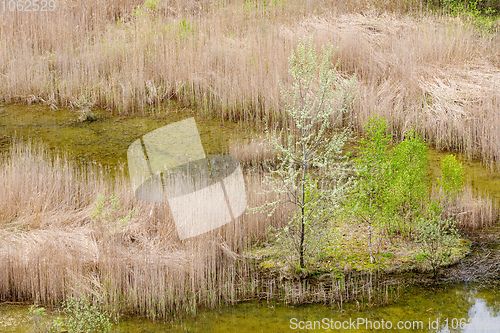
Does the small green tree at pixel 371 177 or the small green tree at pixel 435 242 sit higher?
the small green tree at pixel 371 177

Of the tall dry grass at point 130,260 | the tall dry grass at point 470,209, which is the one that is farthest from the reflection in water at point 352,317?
the tall dry grass at point 470,209

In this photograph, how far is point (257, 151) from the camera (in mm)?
6699

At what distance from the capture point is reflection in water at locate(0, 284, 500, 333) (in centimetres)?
391

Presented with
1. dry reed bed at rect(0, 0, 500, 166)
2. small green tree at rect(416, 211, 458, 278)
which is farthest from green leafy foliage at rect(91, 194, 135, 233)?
dry reed bed at rect(0, 0, 500, 166)

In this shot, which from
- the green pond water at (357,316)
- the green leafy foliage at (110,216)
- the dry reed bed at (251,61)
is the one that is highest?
the dry reed bed at (251,61)

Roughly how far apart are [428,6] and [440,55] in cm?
338

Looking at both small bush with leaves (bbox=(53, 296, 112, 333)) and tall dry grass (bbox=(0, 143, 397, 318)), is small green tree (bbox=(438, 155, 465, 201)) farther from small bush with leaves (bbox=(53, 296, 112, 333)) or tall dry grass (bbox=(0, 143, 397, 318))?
small bush with leaves (bbox=(53, 296, 112, 333))

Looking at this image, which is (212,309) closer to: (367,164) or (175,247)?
(175,247)

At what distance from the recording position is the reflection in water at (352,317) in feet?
12.8

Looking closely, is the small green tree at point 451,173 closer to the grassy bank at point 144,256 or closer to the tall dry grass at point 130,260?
the grassy bank at point 144,256

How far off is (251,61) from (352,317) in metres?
5.35

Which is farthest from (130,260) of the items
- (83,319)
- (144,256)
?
(83,319)

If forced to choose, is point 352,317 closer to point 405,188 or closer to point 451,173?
point 405,188

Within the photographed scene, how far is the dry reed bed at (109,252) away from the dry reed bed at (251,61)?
2882 mm
